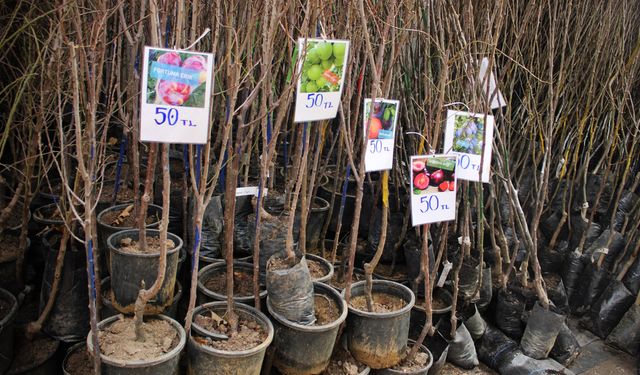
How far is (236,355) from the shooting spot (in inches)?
68.8

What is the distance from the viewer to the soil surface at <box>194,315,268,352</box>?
1821mm

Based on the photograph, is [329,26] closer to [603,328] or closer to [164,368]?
[164,368]

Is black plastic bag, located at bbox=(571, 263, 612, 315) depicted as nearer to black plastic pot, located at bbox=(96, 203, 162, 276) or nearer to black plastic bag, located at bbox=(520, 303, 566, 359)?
black plastic bag, located at bbox=(520, 303, 566, 359)

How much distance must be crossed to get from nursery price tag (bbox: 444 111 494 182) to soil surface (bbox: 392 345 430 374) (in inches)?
31.8

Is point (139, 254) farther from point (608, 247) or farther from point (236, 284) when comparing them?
point (608, 247)

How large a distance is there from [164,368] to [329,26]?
163cm

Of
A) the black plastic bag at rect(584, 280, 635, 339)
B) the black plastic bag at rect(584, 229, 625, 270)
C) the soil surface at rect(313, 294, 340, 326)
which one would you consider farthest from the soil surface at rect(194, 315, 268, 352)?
the black plastic bag at rect(584, 229, 625, 270)

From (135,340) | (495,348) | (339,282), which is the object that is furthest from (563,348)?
(135,340)

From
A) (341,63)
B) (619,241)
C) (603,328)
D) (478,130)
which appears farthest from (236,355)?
(619,241)

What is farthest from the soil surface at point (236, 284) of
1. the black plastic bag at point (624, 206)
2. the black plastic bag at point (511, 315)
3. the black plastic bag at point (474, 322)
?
the black plastic bag at point (624, 206)

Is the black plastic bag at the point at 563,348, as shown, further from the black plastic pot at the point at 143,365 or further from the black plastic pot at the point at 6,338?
the black plastic pot at the point at 6,338

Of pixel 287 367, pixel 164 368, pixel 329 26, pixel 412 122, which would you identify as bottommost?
pixel 287 367

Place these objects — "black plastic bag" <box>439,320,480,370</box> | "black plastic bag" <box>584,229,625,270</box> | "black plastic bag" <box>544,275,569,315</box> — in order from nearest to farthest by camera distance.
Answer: "black plastic bag" <box>439,320,480,370</box>
"black plastic bag" <box>544,275,569,315</box>
"black plastic bag" <box>584,229,625,270</box>

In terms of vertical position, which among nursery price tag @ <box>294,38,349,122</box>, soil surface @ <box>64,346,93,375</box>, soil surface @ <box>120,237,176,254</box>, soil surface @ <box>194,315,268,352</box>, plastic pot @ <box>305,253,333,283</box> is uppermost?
nursery price tag @ <box>294,38,349,122</box>
